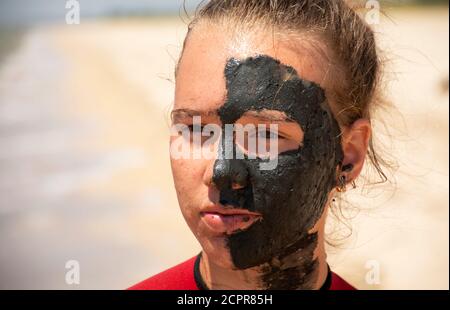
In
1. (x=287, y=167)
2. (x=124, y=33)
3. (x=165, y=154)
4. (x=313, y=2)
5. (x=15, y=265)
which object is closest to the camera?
(x=287, y=167)

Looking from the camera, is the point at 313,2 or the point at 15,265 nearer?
the point at 313,2

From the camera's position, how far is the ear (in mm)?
2465

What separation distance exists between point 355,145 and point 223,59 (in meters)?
0.58

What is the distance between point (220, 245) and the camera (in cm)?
227

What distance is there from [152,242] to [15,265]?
1333 mm

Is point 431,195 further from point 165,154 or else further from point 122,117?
point 122,117

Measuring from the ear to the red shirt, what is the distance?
1.49 ft

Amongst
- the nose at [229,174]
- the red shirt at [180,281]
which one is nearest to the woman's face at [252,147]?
the nose at [229,174]

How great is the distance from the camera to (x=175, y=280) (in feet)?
8.73

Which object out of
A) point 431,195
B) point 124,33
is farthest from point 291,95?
point 124,33

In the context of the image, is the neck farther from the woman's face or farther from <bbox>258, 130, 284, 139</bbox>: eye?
<bbox>258, 130, 284, 139</bbox>: eye

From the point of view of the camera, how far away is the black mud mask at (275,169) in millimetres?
2213

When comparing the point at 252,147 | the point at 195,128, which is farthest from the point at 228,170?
the point at 195,128

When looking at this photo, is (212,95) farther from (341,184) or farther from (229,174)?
(341,184)
